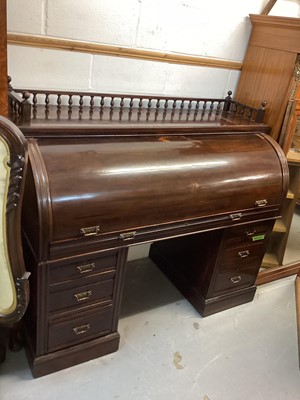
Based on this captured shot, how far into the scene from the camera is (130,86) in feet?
6.75

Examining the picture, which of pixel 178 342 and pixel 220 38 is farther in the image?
pixel 220 38

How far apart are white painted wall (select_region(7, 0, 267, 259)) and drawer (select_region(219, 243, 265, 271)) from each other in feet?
3.19

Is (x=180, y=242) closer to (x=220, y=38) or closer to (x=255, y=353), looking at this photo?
(x=255, y=353)

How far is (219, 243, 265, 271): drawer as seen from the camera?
206 centimetres

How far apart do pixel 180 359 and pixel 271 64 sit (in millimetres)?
1689

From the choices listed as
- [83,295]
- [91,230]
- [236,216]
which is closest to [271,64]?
[236,216]

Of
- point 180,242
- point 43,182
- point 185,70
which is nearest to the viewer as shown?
point 43,182

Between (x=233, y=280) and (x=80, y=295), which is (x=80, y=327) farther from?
(x=233, y=280)

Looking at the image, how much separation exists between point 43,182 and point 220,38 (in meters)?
1.47

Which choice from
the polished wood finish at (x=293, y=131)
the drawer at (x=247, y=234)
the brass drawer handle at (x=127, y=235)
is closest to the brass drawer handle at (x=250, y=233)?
the drawer at (x=247, y=234)

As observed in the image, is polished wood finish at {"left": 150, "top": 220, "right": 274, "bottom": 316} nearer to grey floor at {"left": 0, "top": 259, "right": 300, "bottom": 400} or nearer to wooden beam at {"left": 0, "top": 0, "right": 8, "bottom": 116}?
grey floor at {"left": 0, "top": 259, "right": 300, "bottom": 400}

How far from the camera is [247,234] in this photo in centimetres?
205

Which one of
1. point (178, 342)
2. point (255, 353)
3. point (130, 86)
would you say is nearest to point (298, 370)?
point (255, 353)

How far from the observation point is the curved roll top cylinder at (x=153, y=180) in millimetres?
1408
